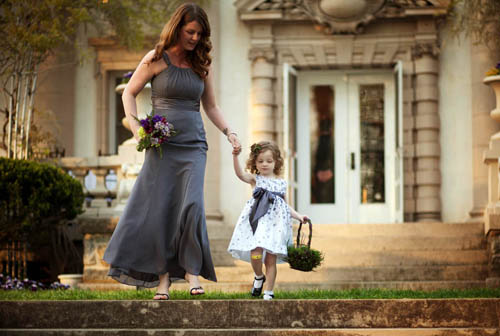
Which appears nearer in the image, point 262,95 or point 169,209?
point 169,209

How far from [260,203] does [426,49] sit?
706 centimetres

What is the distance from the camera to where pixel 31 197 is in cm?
1016

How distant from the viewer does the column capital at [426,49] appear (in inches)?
515

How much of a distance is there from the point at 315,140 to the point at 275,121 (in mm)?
779

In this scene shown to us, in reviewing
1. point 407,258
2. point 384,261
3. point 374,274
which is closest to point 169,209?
point 374,274

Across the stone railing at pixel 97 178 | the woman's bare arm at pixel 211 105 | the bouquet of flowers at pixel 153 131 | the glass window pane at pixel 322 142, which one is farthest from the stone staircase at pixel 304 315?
the glass window pane at pixel 322 142

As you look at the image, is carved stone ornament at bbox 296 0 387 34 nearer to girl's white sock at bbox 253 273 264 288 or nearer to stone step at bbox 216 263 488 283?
stone step at bbox 216 263 488 283

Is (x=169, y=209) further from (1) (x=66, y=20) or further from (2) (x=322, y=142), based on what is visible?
(2) (x=322, y=142)

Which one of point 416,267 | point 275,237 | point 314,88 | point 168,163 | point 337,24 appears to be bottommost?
point 416,267

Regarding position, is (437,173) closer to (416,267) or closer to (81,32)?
(416,267)

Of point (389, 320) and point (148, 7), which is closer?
point (389, 320)

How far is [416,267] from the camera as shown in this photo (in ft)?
32.9

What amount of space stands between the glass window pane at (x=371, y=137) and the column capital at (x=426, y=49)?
32.0 inches

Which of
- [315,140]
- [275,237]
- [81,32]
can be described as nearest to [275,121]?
[315,140]
